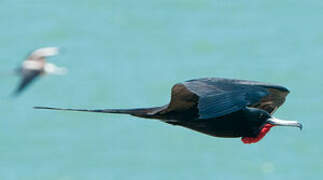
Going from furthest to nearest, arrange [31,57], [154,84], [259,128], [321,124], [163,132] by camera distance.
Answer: [154,84] → [163,132] → [321,124] → [31,57] → [259,128]

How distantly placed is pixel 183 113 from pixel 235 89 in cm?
62

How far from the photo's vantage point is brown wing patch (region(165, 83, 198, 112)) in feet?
28.2

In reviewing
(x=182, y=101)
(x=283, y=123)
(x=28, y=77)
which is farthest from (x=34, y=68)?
(x=283, y=123)

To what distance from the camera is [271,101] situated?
30.3 ft

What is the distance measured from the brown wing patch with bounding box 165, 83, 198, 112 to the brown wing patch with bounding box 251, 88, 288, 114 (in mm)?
644

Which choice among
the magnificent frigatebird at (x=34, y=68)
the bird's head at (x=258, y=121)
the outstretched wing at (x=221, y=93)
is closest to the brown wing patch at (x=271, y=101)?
the bird's head at (x=258, y=121)

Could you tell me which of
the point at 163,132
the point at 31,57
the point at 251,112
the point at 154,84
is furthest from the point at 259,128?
the point at 154,84

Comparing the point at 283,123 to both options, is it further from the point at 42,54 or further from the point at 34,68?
the point at 42,54

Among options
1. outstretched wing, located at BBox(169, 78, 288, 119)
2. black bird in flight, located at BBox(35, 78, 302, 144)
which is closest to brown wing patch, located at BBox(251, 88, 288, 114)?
black bird in flight, located at BBox(35, 78, 302, 144)

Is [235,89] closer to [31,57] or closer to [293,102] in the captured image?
[31,57]

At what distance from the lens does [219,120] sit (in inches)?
343

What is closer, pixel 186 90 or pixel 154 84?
pixel 186 90

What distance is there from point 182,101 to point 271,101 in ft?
2.82

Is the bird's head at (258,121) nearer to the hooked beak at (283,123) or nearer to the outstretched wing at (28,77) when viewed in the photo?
the hooked beak at (283,123)
